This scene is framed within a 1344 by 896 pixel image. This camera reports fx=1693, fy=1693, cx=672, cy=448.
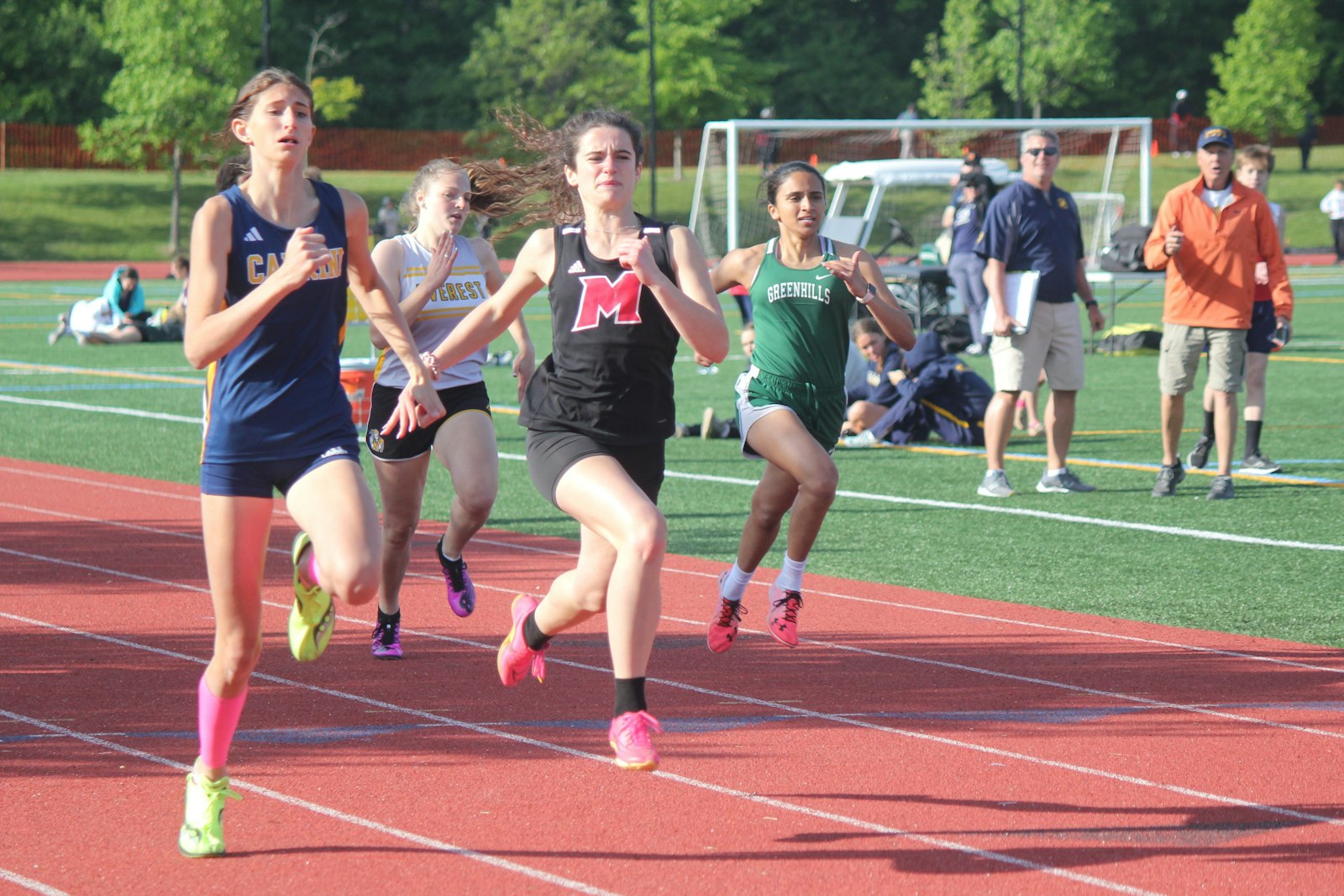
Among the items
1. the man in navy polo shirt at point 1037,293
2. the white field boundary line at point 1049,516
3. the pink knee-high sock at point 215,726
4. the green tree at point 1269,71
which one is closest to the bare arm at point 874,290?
the pink knee-high sock at point 215,726

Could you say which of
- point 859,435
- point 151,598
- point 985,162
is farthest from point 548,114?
point 151,598

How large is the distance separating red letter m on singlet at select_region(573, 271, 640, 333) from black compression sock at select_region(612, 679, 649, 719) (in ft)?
3.63

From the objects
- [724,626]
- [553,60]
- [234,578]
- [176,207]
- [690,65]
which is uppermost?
[690,65]

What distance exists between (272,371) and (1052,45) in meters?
64.6

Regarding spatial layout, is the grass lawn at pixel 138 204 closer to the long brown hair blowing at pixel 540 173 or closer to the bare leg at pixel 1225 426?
the bare leg at pixel 1225 426

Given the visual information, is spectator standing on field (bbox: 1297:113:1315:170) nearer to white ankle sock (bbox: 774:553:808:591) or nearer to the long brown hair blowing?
the long brown hair blowing

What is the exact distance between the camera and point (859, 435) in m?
14.1

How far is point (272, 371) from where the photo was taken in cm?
448

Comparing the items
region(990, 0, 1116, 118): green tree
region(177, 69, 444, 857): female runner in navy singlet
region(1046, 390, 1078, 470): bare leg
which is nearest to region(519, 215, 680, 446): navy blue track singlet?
region(177, 69, 444, 857): female runner in navy singlet

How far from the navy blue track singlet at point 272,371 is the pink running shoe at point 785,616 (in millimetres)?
2817

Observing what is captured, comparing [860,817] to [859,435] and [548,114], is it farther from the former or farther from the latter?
[548,114]

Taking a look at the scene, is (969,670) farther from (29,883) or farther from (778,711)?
(29,883)

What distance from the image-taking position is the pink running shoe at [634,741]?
4684 mm

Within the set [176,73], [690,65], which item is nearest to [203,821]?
[176,73]
